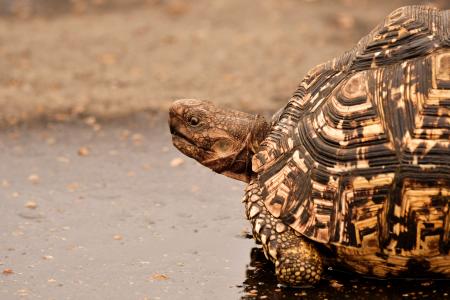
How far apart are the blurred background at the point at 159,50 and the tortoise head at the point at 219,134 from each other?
3431 millimetres

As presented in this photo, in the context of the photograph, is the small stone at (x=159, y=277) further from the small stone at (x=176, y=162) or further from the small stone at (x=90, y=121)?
the small stone at (x=90, y=121)

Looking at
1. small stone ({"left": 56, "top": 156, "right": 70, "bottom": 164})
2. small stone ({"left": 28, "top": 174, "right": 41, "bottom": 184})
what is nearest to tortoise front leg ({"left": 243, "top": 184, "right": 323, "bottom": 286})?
small stone ({"left": 28, "top": 174, "right": 41, "bottom": 184})

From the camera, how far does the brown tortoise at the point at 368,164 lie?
499 cm

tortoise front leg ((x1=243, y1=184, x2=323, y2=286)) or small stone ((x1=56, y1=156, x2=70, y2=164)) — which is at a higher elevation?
tortoise front leg ((x1=243, y1=184, x2=323, y2=286))

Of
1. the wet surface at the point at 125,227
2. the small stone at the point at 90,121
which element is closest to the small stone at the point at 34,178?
the wet surface at the point at 125,227

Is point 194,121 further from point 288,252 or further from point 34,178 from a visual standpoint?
point 34,178

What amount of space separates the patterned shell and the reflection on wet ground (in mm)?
348

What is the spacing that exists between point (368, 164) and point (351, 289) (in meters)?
0.83

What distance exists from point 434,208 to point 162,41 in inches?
285

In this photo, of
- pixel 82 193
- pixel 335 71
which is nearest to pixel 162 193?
pixel 82 193

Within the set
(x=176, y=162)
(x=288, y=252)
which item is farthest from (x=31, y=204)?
(x=288, y=252)

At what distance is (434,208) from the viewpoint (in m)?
4.96

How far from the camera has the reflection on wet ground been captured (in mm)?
5277

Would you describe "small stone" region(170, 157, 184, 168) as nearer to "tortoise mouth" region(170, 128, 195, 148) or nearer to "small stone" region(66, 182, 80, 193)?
"small stone" region(66, 182, 80, 193)
